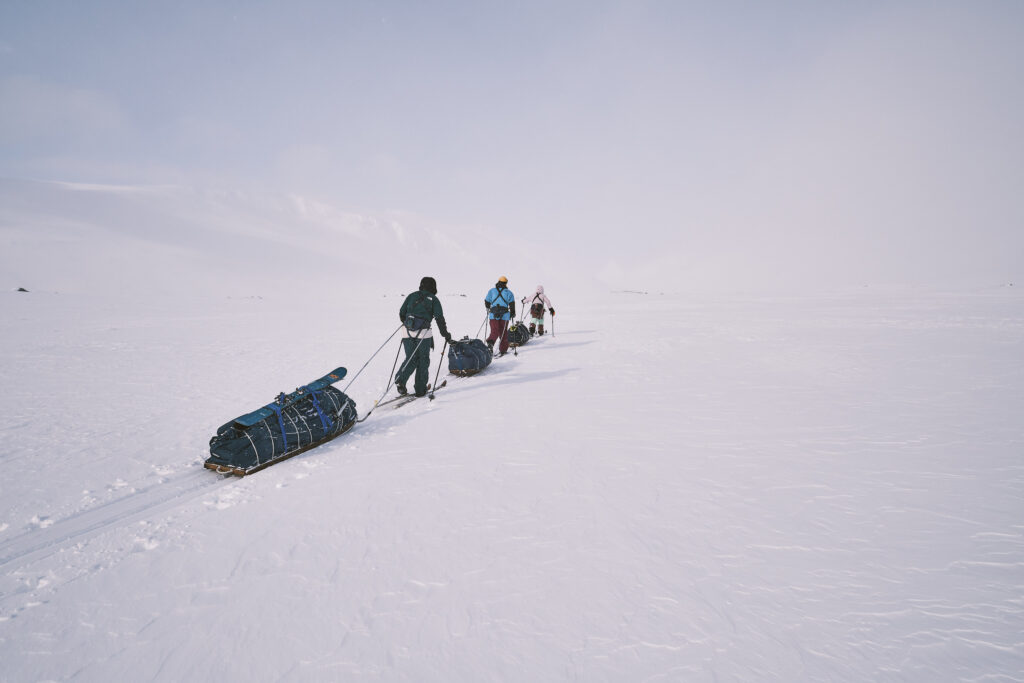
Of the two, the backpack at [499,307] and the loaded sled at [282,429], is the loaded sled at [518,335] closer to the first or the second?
the backpack at [499,307]

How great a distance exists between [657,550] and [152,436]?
647cm

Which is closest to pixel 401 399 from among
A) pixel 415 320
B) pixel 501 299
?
pixel 415 320

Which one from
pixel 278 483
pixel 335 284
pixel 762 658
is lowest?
pixel 762 658

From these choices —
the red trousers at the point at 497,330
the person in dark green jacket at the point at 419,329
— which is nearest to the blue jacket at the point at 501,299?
the red trousers at the point at 497,330

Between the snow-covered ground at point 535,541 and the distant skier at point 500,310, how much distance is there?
3.96 meters

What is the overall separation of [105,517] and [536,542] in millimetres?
3841

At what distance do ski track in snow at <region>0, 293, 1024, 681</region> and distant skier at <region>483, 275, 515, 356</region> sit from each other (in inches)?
159

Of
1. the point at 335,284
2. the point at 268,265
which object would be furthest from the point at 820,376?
the point at 268,265

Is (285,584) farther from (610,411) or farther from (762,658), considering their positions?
(610,411)

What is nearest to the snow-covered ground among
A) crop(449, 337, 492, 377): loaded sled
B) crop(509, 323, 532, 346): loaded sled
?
crop(449, 337, 492, 377): loaded sled

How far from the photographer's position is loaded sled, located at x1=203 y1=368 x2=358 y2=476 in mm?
4406

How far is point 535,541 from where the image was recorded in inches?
122

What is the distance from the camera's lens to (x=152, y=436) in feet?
18.3

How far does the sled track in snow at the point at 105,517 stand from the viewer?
3.18 metres
